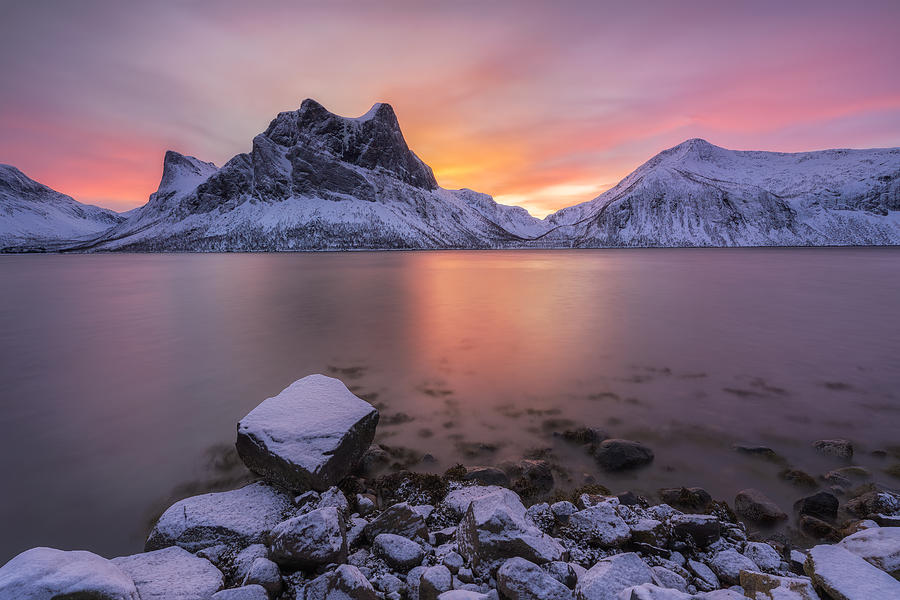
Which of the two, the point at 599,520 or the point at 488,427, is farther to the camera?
the point at 488,427

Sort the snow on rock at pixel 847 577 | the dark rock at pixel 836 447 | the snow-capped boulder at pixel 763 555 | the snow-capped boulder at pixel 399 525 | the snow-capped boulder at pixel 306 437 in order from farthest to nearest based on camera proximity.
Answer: the dark rock at pixel 836 447 → the snow-capped boulder at pixel 306 437 → the snow-capped boulder at pixel 399 525 → the snow-capped boulder at pixel 763 555 → the snow on rock at pixel 847 577

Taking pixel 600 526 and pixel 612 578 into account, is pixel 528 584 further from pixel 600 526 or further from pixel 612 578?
pixel 600 526

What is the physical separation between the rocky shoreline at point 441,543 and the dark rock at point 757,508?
0.02 m

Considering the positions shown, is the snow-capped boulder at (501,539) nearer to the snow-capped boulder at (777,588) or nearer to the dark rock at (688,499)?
the snow-capped boulder at (777,588)

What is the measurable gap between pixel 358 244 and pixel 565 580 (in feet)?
566

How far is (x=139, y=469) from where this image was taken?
702 centimetres

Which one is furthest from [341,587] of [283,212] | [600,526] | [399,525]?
[283,212]

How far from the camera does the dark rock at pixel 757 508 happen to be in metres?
5.44

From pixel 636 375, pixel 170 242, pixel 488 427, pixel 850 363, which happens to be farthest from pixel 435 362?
pixel 170 242

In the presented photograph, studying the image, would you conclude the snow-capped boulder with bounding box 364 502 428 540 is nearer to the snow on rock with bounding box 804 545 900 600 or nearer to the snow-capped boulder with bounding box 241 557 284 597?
the snow-capped boulder with bounding box 241 557 284 597

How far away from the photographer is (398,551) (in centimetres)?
427

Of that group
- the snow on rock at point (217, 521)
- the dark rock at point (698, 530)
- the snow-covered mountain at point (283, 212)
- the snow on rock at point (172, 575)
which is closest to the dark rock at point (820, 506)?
the dark rock at point (698, 530)

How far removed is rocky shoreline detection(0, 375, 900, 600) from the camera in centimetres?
358

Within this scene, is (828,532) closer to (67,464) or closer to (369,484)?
(369,484)
